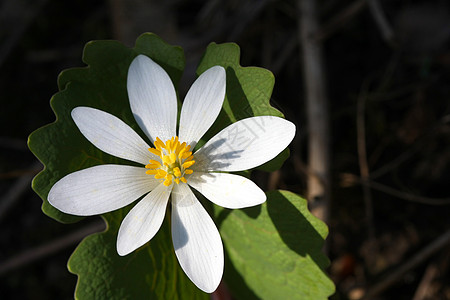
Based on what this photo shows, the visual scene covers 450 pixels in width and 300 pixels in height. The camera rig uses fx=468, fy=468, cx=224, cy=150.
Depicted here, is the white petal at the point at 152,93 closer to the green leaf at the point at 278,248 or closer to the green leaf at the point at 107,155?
the green leaf at the point at 107,155

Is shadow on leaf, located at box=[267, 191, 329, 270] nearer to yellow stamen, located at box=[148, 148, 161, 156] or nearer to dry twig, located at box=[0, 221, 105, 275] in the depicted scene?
yellow stamen, located at box=[148, 148, 161, 156]

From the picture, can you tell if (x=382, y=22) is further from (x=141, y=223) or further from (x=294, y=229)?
(x=141, y=223)

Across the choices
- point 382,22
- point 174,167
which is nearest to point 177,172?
point 174,167

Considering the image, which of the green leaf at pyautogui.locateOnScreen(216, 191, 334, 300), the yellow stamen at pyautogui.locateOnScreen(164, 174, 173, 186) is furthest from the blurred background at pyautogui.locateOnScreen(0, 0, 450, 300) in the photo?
the yellow stamen at pyautogui.locateOnScreen(164, 174, 173, 186)

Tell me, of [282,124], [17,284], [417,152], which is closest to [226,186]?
[282,124]

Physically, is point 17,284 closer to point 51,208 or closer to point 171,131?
point 51,208
